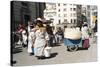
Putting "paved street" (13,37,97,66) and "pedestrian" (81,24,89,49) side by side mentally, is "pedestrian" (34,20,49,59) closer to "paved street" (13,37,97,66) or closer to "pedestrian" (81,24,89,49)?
"paved street" (13,37,97,66)

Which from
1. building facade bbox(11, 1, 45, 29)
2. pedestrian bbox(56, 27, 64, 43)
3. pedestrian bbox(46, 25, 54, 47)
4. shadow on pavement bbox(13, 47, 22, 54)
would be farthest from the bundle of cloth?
shadow on pavement bbox(13, 47, 22, 54)

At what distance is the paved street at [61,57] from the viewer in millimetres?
2186

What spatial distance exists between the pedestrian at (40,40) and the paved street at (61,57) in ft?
0.23

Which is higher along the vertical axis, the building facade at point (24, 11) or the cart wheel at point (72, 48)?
the building facade at point (24, 11)

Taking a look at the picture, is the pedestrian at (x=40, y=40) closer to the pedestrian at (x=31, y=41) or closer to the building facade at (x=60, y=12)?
the pedestrian at (x=31, y=41)

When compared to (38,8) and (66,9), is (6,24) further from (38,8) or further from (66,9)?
(66,9)

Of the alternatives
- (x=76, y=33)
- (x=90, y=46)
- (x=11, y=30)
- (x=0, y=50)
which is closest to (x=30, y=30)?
(x=11, y=30)

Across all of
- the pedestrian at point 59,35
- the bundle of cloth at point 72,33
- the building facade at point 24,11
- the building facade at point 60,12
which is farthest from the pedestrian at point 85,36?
the building facade at point 24,11

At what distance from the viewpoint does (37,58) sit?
88.5 inches

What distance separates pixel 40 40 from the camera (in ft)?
7.43

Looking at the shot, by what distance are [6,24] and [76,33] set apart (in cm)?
84

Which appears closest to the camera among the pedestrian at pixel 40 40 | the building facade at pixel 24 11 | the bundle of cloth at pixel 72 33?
the building facade at pixel 24 11

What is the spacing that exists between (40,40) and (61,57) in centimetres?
33

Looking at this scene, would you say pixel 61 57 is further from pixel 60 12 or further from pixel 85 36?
pixel 60 12
